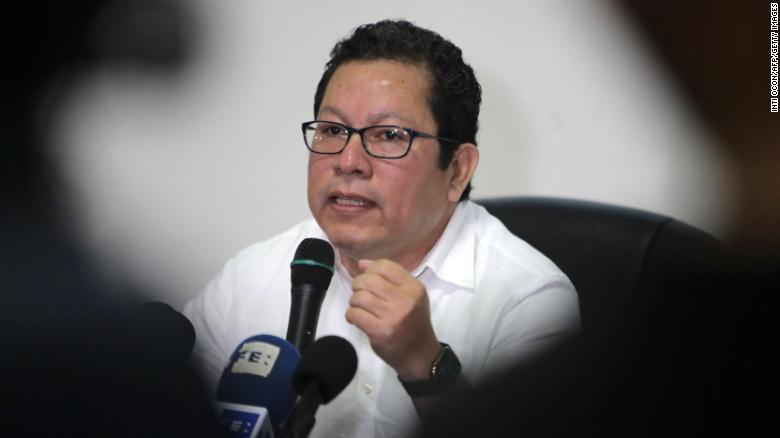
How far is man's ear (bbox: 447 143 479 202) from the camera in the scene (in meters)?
1.16

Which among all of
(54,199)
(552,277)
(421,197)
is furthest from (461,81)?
(54,199)

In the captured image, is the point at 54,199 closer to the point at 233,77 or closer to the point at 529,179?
the point at 233,77

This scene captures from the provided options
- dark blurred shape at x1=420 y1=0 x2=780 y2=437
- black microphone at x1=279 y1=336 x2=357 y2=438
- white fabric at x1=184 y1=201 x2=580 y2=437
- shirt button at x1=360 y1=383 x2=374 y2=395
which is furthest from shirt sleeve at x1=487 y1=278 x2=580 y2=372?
dark blurred shape at x1=420 y1=0 x2=780 y2=437

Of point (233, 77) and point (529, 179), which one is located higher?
point (233, 77)

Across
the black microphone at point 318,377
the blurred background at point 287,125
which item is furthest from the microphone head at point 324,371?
the blurred background at point 287,125

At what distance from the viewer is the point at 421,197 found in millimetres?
1101

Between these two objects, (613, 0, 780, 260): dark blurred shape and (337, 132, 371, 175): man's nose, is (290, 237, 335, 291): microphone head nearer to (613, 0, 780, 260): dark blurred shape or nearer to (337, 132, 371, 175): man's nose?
(337, 132, 371, 175): man's nose

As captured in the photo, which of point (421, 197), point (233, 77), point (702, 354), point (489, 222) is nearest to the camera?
point (702, 354)

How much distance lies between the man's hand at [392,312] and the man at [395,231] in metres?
0.22

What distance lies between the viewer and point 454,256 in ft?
3.85

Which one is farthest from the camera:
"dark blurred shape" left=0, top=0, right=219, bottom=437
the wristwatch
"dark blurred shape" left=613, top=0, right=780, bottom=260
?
the wristwatch

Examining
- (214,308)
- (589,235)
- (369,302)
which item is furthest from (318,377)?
(589,235)

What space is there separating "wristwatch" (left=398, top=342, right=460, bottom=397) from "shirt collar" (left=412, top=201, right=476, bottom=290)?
0.37 metres

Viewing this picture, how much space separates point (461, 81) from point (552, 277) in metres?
0.32
